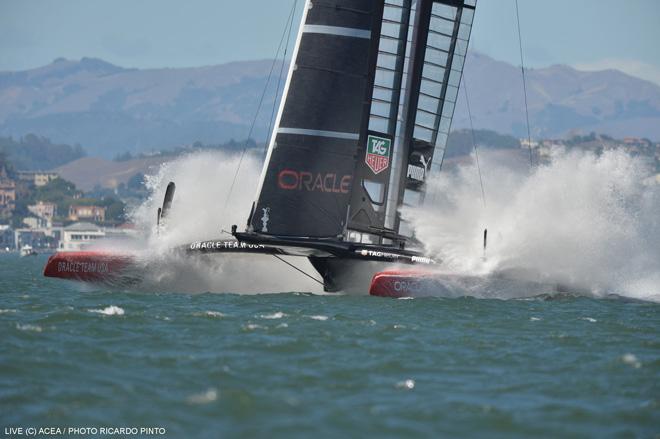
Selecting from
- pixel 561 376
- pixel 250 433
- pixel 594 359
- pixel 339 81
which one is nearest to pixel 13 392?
pixel 250 433

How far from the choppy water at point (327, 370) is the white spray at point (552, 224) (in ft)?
13.9

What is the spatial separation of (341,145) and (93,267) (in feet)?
19.4

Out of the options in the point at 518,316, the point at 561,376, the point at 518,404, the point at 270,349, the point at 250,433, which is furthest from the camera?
the point at 518,316

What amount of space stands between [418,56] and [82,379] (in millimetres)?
14430

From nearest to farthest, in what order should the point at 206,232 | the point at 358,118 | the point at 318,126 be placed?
the point at 318,126
the point at 358,118
the point at 206,232

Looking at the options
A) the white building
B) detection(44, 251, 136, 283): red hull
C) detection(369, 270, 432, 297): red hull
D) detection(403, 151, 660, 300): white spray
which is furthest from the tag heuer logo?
the white building

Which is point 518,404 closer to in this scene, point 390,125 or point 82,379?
A: point 82,379

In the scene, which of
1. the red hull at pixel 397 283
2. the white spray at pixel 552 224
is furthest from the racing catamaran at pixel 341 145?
the white spray at pixel 552 224

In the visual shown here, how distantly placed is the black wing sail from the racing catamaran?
0.02 m

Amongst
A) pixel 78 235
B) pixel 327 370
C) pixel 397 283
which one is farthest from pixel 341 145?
pixel 78 235

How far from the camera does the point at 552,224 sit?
27.0 metres

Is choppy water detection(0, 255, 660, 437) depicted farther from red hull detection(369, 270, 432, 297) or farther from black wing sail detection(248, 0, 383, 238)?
black wing sail detection(248, 0, 383, 238)

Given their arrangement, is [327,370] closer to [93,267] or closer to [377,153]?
[377,153]

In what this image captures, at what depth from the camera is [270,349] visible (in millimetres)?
16062
